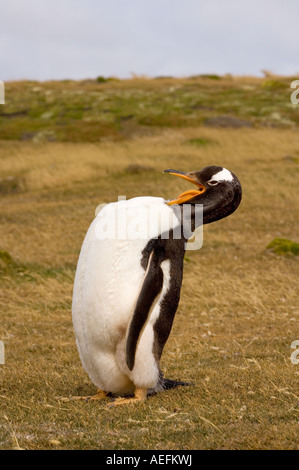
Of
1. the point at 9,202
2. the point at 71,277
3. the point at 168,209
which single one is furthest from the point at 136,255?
the point at 9,202

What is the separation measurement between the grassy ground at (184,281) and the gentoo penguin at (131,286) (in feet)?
1.39

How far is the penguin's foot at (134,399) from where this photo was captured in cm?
695

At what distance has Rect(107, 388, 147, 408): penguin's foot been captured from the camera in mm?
6953

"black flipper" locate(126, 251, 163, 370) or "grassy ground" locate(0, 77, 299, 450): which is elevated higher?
"black flipper" locate(126, 251, 163, 370)

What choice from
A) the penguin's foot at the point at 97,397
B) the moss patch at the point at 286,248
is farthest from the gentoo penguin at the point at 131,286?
the moss patch at the point at 286,248

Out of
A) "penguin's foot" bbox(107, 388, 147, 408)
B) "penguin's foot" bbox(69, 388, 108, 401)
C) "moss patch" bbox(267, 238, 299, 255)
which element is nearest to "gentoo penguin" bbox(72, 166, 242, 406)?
"penguin's foot" bbox(107, 388, 147, 408)

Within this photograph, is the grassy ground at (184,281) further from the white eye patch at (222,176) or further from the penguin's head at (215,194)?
the white eye patch at (222,176)

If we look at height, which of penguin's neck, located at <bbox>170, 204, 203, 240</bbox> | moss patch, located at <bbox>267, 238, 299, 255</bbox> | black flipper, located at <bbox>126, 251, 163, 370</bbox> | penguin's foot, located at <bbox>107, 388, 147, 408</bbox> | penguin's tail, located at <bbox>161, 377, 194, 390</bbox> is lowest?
moss patch, located at <bbox>267, 238, 299, 255</bbox>

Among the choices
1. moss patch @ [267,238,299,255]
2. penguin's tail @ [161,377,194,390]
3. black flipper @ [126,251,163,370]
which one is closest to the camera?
black flipper @ [126,251,163,370]

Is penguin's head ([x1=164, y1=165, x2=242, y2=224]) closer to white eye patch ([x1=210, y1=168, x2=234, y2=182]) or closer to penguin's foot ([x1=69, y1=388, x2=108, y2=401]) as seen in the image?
white eye patch ([x1=210, y1=168, x2=234, y2=182])

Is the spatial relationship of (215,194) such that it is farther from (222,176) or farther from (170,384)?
(170,384)

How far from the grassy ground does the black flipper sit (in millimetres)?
540

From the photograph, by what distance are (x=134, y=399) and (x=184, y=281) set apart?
25.4ft
